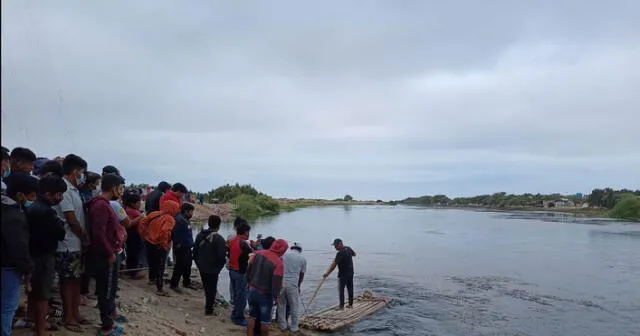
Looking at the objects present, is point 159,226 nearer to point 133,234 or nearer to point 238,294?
point 133,234

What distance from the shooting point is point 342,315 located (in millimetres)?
14258

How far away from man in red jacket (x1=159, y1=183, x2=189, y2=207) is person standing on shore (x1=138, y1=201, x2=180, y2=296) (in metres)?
0.28

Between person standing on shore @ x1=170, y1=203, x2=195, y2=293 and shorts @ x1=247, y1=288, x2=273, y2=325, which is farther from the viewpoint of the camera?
person standing on shore @ x1=170, y1=203, x2=195, y2=293

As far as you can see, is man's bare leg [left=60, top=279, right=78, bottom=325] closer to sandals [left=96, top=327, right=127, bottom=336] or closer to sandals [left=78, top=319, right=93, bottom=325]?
sandals [left=78, top=319, right=93, bottom=325]

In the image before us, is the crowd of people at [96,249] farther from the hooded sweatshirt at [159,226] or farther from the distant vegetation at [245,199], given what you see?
the distant vegetation at [245,199]

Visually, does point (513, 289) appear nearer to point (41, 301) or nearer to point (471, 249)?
point (471, 249)

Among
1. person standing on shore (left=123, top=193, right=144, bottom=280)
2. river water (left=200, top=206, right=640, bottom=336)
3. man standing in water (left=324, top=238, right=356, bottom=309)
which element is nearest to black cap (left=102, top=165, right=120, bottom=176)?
person standing on shore (left=123, top=193, right=144, bottom=280)

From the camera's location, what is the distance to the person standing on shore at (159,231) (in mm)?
10633

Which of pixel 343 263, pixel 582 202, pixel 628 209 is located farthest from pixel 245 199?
pixel 582 202

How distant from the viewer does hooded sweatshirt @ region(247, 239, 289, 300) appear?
882 cm

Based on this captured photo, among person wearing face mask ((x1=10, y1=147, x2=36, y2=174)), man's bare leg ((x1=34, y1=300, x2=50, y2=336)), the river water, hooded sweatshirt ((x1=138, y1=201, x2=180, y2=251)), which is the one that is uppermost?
person wearing face mask ((x1=10, y1=147, x2=36, y2=174))

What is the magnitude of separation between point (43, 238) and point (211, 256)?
462 centimetres

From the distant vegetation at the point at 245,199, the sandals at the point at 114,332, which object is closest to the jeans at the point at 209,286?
the sandals at the point at 114,332

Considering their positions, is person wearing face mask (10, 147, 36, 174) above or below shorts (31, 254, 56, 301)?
above
